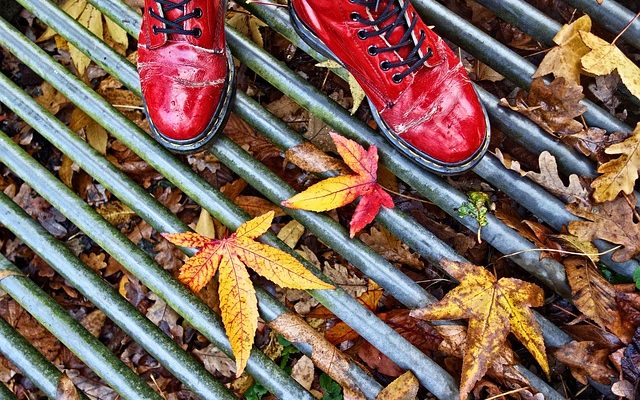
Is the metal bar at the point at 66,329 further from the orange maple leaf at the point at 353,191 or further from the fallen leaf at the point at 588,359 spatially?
the fallen leaf at the point at 588,359

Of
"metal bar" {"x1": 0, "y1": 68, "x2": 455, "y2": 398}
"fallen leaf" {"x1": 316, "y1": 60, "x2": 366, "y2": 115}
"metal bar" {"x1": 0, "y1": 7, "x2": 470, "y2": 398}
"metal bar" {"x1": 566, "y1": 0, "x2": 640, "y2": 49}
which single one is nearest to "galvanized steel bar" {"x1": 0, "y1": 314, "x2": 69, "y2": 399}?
"metal bar" {"x1": 0, "y1": 68, "x2": 455, "y2": 398}

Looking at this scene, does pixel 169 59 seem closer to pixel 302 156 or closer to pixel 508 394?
pixel 302 156

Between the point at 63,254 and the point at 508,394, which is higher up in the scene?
the point at 63,254

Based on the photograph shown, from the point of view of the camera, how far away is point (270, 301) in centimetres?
140

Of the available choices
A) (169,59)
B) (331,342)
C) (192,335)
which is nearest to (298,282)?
(331,342)

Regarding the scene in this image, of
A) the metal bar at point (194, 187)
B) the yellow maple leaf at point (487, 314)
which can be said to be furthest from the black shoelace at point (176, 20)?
the yellow maple leaf at point (487, 314)

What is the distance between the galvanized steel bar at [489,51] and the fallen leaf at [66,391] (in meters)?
1.21

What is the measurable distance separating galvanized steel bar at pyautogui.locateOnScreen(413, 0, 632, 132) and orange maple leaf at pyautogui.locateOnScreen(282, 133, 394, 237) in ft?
1.15

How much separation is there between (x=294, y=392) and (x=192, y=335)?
1.21 ft

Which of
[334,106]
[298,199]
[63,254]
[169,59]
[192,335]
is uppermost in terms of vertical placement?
[169,59]

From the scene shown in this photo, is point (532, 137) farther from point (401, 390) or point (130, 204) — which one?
point (130, 204)

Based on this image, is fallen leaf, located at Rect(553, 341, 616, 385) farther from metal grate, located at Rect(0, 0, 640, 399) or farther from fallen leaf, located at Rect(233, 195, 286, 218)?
fallen leaf, located at Rect(233, 195, 286, 218)

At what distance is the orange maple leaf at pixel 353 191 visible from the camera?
1364mm

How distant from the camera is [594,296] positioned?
4.34 feet
